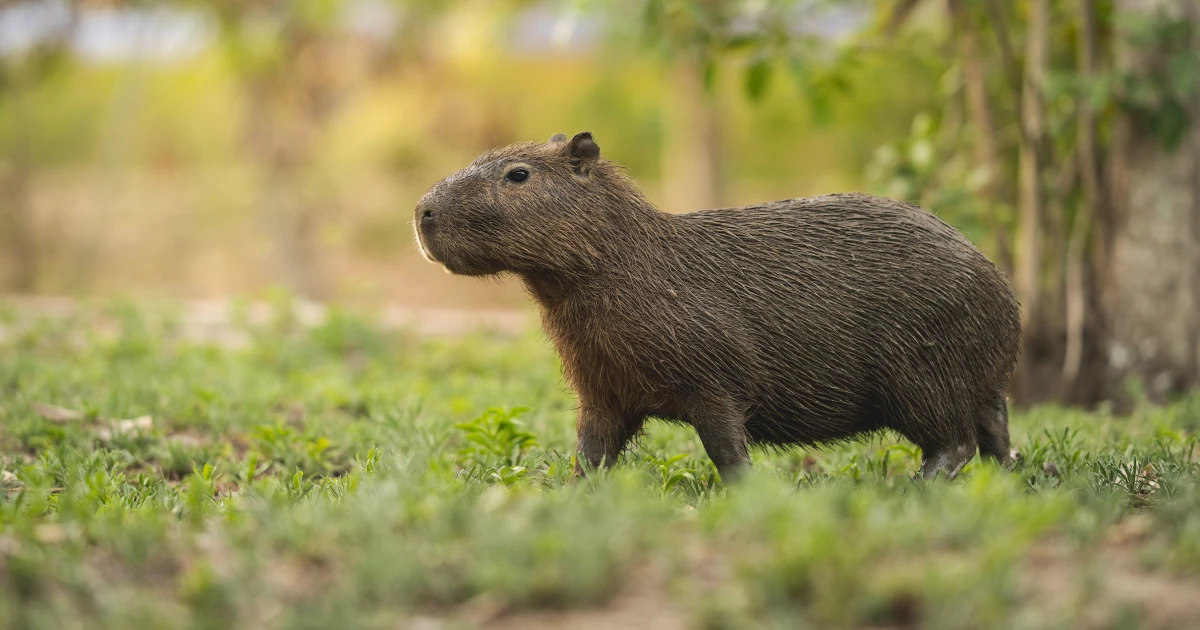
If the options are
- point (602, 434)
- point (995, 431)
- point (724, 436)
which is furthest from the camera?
point (995, 431)

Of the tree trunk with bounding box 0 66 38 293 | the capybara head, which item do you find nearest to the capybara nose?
the capybara head

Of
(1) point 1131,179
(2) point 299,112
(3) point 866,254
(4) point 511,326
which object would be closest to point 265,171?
(2) point 299,112

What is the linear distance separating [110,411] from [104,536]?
2669mm

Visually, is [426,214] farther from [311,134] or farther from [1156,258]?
[311,134]

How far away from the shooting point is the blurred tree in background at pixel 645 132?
6445mm

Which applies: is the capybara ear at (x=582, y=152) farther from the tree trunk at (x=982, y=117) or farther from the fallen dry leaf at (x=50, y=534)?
the tree trunk at (x=982, y=117)

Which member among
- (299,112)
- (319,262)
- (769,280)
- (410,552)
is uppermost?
(299,112)

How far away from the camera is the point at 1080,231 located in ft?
22.2

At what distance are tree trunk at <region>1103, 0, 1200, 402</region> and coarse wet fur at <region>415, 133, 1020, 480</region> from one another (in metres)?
2.86

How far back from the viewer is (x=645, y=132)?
18.5m

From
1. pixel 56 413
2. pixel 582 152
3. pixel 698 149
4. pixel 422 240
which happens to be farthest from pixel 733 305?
pixel 698 149

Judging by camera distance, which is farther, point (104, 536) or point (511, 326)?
point (511, 326)

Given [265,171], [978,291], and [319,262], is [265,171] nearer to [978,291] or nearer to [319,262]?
[319,262]

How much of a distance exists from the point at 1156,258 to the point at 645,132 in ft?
41.1
